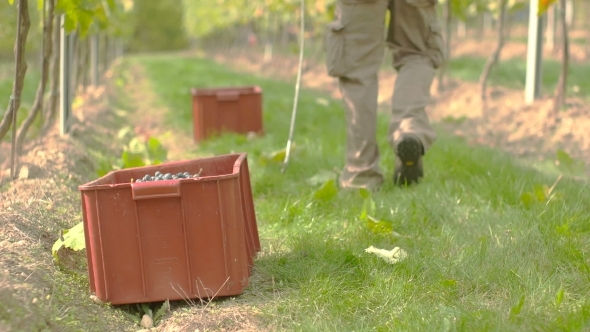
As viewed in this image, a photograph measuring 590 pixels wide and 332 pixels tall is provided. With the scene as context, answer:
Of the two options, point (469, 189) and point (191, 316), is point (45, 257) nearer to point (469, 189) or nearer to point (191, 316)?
point (191, 316)


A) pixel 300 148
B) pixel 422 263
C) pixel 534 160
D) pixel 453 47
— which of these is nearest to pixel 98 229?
pixel 422 263

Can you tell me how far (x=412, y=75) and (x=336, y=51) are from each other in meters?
0.42

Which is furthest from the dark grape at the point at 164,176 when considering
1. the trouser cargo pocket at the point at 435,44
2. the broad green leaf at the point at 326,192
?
the trouser cargo pocket at the point at 435,44

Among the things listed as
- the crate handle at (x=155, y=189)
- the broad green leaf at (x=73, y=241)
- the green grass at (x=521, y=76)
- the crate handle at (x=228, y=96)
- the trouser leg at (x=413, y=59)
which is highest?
the trouser leg at (x=413, y=59)

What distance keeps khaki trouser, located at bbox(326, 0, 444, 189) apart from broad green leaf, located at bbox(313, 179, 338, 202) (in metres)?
0.24

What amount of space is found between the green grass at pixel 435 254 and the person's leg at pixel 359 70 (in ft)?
0.46

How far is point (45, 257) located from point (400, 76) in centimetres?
207

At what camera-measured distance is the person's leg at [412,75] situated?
3785 millimetres

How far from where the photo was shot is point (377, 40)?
395 cm

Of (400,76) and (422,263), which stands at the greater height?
(400,76)

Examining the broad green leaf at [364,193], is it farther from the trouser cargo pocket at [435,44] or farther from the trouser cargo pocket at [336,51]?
the trouser cargo pocket at [435,44]

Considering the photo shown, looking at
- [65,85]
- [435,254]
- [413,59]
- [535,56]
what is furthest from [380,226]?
[535,56]

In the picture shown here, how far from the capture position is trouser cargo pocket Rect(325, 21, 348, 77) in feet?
12.8

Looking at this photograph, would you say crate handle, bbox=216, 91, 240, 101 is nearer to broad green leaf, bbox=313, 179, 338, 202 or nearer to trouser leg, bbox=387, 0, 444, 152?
trouser leg, bbox=387, 0, 444, 152
